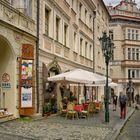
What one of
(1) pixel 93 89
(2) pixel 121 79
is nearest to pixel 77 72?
(1) pixel 93 89

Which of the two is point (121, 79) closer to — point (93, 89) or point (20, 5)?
point (93, 89)

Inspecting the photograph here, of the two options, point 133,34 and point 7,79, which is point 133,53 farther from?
point 7,79

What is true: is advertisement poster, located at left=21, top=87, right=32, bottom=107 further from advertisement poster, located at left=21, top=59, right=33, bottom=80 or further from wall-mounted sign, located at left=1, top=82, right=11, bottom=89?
wall-mounted sign, located at left=1, top=82, right=11, bottom=89

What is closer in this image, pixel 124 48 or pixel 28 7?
pixel 28 7

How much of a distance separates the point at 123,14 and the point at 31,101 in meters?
50.3

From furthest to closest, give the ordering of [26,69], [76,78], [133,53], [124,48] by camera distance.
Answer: [133,53] < [124,48] < [76,78] < [26,69]

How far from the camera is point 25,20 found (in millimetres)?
18281

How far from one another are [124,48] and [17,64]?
4858cm

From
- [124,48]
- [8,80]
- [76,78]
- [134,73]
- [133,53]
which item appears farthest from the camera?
[133,53]

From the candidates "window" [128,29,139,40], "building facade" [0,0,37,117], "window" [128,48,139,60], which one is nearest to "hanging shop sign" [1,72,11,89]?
"building facade" [0,0,37,117]

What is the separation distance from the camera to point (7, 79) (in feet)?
57.7

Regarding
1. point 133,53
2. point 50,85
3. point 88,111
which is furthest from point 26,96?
point 133,53

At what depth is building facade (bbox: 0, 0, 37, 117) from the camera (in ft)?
56.2

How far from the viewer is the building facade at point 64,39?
21.3 m
